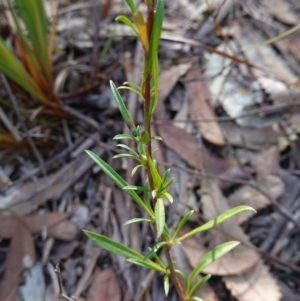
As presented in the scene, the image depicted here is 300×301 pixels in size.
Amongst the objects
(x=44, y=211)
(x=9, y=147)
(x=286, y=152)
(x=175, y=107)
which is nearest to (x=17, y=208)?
(x=44, y=211)

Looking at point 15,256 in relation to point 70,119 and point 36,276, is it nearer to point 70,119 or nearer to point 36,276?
point 36,276

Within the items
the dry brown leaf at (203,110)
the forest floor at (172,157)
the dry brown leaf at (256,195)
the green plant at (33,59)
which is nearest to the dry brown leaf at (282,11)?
the forest floor at (172,157)

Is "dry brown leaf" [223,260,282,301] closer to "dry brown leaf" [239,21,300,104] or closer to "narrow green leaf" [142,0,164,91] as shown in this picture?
"dry brown leaf" [239,21,300,104]

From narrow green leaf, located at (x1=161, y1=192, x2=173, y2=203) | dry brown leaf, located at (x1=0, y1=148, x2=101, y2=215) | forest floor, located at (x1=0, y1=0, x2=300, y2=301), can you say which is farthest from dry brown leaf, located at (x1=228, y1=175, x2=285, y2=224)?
narrow green leaf, located at (x1=161, y1=192, x2=173, y2=203)

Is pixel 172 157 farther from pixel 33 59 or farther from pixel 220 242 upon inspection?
pixel 33 59

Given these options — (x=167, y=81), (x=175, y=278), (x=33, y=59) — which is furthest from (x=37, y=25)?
(x=175, y=278)
